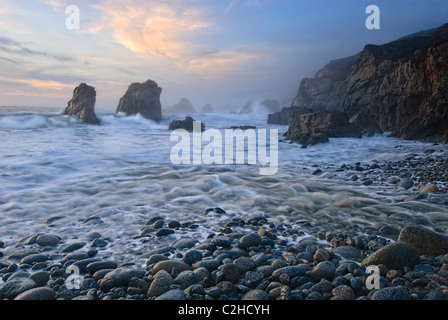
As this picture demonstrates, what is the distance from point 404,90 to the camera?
1719 centimetres

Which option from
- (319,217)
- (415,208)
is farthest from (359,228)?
(415,208)

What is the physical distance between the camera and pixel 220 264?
315 cm

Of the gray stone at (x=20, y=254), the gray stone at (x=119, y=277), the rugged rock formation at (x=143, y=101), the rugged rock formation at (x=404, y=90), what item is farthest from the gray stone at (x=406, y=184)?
the rugged rock formation at (x=143, y=101)

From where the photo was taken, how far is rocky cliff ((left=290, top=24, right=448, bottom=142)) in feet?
44.6

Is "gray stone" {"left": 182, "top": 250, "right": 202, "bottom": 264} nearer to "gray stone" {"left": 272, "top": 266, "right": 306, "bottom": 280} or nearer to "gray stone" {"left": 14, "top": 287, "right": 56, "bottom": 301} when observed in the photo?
"gray stone" {"left": 272, "top": 266, "right": 306, "bottom": 280}

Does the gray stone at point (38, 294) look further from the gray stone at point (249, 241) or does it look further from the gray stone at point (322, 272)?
the gray stone at point (322, 272)

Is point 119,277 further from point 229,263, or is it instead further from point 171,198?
point 171,198

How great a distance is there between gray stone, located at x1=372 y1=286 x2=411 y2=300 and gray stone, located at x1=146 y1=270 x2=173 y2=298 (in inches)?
77.5

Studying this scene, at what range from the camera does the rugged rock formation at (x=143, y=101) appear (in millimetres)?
44312

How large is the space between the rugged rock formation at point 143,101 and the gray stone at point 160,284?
43.7m

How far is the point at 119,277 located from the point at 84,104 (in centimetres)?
3643

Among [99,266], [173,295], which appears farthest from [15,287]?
[173,295]

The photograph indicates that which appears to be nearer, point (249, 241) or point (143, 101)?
point (249, 241)
